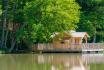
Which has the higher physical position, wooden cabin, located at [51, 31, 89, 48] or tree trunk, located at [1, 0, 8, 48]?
tree trunk, located at [1, 0, 8, 48]

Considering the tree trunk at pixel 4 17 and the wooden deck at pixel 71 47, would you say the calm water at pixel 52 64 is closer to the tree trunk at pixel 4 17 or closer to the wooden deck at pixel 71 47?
the wooden deck at pixel 71 47

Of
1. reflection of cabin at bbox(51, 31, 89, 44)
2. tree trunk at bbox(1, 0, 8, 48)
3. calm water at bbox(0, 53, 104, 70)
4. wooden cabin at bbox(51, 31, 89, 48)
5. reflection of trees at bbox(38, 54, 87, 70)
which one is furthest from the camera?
tree trunk at bbox(1, 0, 8, 48)

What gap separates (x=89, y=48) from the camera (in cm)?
4453

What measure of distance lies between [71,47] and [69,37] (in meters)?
1.90


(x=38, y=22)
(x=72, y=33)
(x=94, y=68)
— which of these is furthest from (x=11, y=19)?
(x=94, y=68)

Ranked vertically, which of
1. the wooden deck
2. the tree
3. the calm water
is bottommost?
the wooden deck

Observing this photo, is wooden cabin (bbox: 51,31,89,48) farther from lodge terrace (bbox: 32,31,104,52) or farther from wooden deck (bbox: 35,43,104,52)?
wooden deck (bbox: 35,43,104,52)

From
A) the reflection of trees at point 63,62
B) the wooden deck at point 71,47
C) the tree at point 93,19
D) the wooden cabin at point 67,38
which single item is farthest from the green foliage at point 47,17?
the reflection of trees at point 63,62

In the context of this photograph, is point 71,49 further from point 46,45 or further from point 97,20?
point 97,20

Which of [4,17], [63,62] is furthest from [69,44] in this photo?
[63,62]

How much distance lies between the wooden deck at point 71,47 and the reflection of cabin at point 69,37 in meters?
0.89

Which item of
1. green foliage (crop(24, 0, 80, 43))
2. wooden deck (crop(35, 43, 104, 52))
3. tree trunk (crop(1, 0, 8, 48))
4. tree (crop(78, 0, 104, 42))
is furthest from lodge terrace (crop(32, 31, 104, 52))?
tree trunk (crop(1, 0, 8, 48))

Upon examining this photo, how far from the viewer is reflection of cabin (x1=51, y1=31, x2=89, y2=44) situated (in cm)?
4603

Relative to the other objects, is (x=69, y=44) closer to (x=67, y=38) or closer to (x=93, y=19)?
(x=67, y=38)
